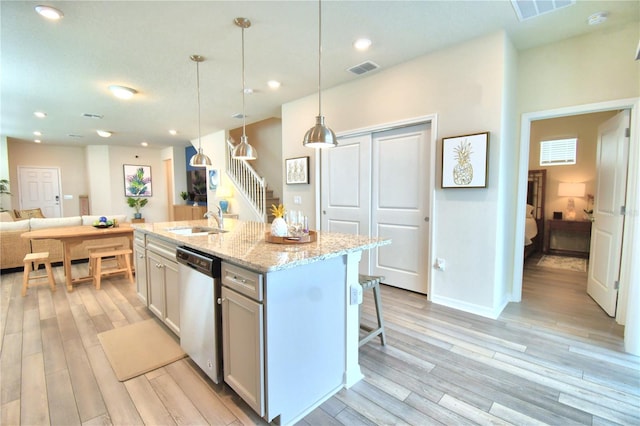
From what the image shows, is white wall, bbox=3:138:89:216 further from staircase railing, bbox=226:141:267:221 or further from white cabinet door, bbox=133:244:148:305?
white cabinet door, bbox=133:244:148:305

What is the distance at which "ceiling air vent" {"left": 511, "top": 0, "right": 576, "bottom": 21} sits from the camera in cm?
230

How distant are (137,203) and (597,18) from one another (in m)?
10.7

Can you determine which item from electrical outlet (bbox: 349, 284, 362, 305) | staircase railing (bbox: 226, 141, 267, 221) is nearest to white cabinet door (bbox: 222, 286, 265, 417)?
electrical outlet (bbox: 349, 284, 362, 305)

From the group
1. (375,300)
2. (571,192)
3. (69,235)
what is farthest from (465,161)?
(69,235)

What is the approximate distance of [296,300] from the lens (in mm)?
1591

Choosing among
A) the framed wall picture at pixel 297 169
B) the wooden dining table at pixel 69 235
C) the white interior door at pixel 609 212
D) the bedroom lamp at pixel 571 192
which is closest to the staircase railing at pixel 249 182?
the framed wall picture at pixel 297 169

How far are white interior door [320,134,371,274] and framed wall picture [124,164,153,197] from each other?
773 centimetres

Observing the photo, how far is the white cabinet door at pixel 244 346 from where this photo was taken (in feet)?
4.91

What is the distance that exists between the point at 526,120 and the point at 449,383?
283 centimetres

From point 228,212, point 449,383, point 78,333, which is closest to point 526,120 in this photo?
point 449,383

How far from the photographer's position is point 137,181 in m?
9.39

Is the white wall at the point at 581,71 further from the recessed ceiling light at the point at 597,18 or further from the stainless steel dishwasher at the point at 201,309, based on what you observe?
the stainless steel dishwasher at the point at 201,309

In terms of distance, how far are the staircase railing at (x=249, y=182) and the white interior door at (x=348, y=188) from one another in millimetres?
1713

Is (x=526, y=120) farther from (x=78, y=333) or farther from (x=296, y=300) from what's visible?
(x=78, y=333)
